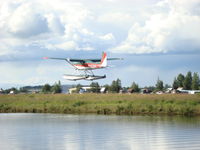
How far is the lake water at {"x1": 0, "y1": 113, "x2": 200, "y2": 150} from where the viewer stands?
132ft

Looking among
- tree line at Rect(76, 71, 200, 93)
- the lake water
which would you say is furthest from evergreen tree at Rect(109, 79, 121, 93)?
the lake water

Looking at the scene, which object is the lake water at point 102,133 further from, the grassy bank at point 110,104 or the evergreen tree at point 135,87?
the evergreen tree at point 135,87

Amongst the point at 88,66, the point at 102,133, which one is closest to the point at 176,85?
the point at 88,66

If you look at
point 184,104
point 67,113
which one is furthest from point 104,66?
point 184,104

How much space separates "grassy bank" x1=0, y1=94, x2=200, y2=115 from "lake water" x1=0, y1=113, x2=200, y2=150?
5461 millimetres

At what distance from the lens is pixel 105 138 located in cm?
4425

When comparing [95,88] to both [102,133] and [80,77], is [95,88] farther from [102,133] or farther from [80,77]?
[102,133]

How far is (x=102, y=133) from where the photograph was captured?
47719mm

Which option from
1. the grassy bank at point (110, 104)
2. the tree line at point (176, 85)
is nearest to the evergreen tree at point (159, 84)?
the tree line at point (176, 85)

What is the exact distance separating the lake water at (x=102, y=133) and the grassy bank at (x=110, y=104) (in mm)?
5461

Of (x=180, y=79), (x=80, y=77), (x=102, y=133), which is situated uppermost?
(x=180, y=79)

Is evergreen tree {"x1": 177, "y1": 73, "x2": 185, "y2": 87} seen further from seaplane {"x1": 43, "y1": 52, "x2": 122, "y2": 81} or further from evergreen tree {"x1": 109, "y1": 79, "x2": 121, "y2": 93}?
seaplane {"x1": 43, "y1": 52, "x2": 122, "y2": 81}

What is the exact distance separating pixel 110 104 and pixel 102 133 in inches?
1049

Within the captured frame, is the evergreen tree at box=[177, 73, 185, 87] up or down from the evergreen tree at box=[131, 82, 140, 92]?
up
